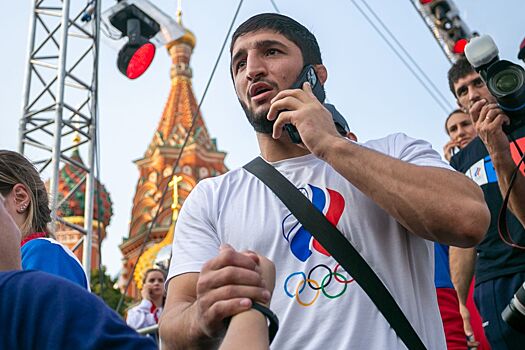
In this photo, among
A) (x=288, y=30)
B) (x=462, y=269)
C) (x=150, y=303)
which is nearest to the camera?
(x=288, y=30)

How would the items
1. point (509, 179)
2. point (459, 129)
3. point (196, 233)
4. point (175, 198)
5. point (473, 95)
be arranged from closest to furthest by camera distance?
point (196, 233) → point (509, 179) → point (473, 95) → point (459, 129) → point (175, 198)

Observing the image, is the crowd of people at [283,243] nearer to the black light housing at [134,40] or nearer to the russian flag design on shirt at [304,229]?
the russian flag design on shirt at [304,229]

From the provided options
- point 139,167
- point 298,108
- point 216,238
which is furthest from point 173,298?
point 139,167

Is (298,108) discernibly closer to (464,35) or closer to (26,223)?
(26,223)

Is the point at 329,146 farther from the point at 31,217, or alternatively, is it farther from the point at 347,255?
the point at 31,217

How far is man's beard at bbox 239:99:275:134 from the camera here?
1.94m

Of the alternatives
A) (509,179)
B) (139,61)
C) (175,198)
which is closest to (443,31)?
(139,61)

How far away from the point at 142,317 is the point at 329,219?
4337 millimetres

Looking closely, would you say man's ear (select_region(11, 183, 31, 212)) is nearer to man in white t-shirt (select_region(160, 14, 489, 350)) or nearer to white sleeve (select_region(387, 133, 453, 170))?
man in white t-shirt (select_region(160, 14, 489, 350))

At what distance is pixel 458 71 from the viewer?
3.58m

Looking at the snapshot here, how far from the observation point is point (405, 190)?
1.63 meters

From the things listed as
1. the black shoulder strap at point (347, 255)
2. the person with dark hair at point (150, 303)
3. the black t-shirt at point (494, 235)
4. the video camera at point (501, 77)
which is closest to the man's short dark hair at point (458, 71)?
the black t-shirt at point (494, 235)

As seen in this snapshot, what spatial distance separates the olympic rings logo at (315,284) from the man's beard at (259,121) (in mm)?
403

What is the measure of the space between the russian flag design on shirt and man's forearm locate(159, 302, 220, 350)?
0.27 metres
